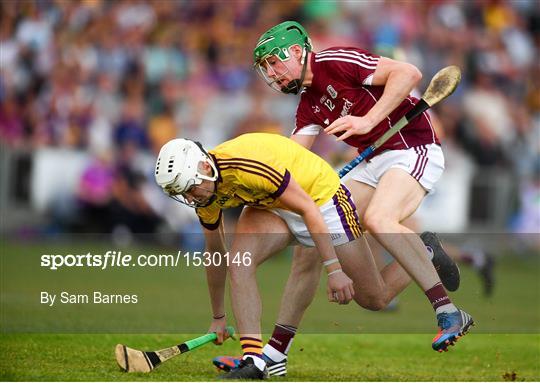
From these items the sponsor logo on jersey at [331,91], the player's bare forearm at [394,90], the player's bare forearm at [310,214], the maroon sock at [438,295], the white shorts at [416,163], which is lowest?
the maroon sock at [438,295]

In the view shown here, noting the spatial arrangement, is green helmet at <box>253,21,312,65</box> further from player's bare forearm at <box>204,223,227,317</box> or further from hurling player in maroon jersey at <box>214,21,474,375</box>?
player's bare forearm at <box>204,223,227,317</box>

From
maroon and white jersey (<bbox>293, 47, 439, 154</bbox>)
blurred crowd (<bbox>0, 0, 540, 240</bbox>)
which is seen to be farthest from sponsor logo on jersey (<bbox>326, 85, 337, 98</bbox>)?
blurred crowd (<bbox>0, 0, 540, 240</bbox>)

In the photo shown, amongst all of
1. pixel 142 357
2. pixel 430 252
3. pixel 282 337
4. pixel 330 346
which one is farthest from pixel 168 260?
pixel 142 357

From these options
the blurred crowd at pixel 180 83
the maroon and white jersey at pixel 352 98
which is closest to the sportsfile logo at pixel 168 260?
the maroon and white jersey at pixel 352 98

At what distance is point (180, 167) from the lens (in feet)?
22.2

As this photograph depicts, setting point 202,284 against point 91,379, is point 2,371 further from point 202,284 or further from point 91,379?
point 202,284

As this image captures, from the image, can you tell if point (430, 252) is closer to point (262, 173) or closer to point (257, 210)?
point (257, 210)

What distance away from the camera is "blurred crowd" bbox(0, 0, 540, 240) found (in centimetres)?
1614

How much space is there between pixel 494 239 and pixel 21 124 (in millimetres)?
6609

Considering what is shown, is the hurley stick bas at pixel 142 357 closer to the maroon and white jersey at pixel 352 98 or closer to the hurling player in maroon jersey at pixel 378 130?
the hurling player in maroon jersey at pixel 378 130

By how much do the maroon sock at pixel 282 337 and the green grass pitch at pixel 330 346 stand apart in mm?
196

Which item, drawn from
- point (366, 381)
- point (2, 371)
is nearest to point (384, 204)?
point (366, 381)

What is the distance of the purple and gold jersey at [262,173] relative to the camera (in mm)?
6867

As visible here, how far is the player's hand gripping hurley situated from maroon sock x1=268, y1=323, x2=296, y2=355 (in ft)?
3.67
